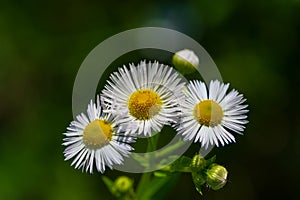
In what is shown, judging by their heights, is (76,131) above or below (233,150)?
below

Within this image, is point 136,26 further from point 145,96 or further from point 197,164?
point 197,164

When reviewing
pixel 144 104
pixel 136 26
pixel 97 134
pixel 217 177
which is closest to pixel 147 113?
pixel 144 104

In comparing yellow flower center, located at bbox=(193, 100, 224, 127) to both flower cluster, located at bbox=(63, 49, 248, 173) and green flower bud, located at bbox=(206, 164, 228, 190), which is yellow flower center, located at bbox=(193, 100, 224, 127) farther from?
green flower bud, located at bbox=(206, 164, 228, 190)

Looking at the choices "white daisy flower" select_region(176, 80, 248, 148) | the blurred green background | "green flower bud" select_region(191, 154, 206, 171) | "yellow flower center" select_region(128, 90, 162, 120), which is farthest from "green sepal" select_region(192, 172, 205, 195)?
the blurred green background
